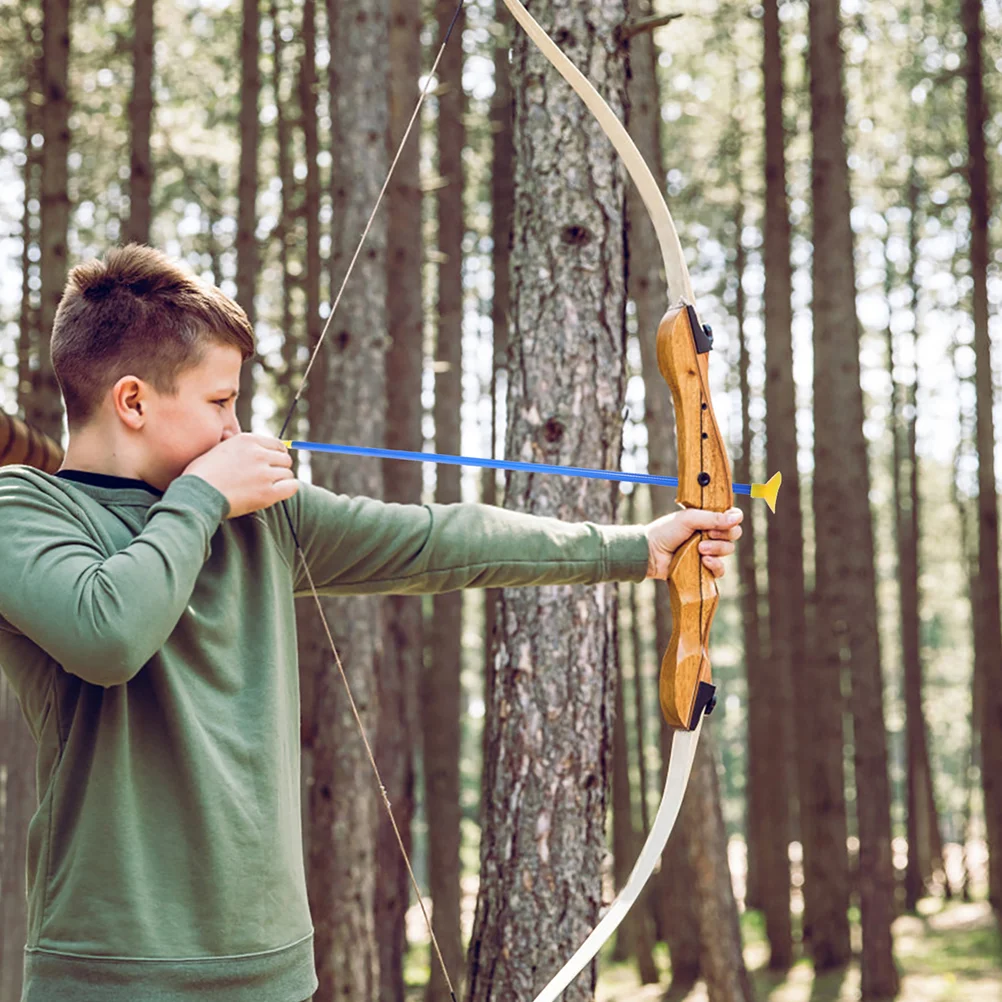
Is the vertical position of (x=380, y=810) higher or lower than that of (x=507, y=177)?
lower

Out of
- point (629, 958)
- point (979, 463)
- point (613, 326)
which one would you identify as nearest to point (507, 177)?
point (979, 463)

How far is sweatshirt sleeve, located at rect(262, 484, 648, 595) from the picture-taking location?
1.85m

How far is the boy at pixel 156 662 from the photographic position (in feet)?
4.73

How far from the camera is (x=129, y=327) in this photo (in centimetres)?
163

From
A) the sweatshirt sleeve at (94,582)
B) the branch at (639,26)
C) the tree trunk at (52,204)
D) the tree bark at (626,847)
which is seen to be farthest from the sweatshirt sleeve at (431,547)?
the tree bark at (626,847)

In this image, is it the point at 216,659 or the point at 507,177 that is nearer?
the point at 216,659

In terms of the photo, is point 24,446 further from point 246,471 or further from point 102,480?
point 246,471

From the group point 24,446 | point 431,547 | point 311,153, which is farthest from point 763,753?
point 431,547

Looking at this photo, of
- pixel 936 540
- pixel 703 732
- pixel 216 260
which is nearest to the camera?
pixel 703 732

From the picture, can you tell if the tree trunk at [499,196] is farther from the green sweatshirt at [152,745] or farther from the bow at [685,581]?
the green sweatshirt at [152,745]

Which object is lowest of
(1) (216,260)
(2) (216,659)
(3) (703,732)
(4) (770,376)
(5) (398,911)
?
(5) (398,911)

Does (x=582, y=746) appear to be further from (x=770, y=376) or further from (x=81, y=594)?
(x=770, y=376)

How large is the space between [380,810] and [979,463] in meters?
5.98

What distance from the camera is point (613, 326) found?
3480 millimetres
